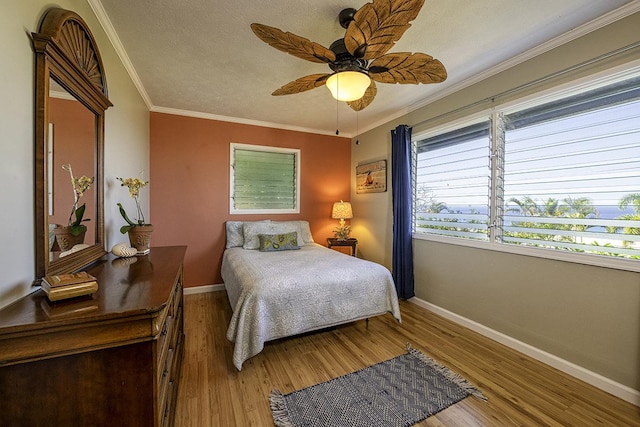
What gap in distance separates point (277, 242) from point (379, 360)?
1.86m

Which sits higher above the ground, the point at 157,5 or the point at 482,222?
the point at 157,5

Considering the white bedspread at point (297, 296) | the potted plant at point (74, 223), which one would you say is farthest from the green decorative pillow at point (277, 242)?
the potted plant at point (74, 223)

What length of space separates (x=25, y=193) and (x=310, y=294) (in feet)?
5.70

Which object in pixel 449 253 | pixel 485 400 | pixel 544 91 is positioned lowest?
pixel 485 400

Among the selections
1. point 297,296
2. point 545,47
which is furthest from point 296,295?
point 545,47

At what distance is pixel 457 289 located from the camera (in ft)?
8.95

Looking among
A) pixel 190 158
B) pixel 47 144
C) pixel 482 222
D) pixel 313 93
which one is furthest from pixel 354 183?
Result: pixel 47 144

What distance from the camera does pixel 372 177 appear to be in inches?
156

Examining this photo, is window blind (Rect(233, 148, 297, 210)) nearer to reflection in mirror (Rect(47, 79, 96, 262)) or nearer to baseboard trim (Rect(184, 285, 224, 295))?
baseboard trim (Rect(184, 285, 224, 295))

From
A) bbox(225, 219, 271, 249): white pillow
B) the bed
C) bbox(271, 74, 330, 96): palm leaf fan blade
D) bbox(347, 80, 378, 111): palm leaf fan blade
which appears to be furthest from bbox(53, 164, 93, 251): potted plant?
bbox(225, 219, 271, 249): white pillow

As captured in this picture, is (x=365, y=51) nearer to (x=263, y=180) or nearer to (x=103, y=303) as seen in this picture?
(x=103, y=303)

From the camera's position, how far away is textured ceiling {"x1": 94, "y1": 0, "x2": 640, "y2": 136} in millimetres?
1652

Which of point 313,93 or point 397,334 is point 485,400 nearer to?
point 397,334

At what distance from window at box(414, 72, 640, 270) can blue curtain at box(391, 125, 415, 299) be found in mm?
444
